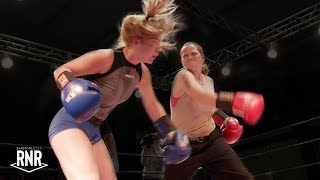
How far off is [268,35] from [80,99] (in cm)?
543

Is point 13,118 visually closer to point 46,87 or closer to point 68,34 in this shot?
point 46,87

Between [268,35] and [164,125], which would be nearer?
[164,125]

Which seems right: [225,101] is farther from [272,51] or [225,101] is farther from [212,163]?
[272,51]

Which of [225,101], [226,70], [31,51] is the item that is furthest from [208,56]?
[225,101]

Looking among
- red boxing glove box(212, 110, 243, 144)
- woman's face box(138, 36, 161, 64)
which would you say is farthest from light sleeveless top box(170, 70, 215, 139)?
woman's face box(138, 36, 161, 64)

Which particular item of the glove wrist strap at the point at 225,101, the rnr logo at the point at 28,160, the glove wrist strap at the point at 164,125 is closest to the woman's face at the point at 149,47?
the glove wrist strap at the point at 164,125

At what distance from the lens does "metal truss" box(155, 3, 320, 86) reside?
18.9 ft

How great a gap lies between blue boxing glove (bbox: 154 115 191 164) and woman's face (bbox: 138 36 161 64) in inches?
12.5

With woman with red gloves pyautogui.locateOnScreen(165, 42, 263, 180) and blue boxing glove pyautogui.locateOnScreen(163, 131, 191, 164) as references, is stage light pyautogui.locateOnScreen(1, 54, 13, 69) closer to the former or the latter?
woman with red gloves pyautogui.locateOnScreen(165, 42, 263, 180)

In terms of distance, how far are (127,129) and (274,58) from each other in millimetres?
2997

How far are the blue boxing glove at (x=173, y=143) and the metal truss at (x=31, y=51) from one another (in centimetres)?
421

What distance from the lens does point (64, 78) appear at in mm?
1513

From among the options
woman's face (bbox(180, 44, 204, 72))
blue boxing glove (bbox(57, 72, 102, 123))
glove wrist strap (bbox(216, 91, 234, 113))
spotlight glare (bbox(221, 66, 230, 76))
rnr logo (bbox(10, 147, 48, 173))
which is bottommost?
blue boxing glove (bbox(57, 72, 102, 123))

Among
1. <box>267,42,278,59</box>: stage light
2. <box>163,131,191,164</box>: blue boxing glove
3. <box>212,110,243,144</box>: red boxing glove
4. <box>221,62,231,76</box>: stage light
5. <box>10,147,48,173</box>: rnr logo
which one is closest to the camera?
<box>163,131,191,164</box>: blue boxing glove
